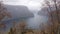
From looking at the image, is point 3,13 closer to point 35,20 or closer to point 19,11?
point 19,11

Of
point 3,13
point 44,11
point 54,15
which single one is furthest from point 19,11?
point 54,15

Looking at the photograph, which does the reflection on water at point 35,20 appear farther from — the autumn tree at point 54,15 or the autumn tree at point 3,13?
the autumn tree at point 3,13

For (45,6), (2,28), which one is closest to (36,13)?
(45,6)

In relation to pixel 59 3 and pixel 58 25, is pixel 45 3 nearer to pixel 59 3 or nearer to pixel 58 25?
pixel 59 3

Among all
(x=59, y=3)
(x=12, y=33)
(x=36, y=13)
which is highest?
(x=59, y=3)

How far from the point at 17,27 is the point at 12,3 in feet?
0.92

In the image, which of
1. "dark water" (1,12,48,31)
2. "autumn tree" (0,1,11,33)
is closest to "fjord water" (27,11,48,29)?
"dark water" (1,12,48,31)

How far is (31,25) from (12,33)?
0.24 metres

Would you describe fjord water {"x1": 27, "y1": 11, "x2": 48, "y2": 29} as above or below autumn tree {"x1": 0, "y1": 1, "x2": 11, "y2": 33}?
below

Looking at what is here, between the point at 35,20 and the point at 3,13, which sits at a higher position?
the point at 3,13

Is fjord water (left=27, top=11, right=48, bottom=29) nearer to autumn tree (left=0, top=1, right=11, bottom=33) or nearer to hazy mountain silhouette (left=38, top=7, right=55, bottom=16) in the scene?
hazy mountain silhouette (left=38, top=7, right=55, bottom=16)

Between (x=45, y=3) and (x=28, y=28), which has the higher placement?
(x=45, y=3)

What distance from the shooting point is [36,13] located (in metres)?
1.35

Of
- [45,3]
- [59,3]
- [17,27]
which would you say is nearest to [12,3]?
[17,27]
